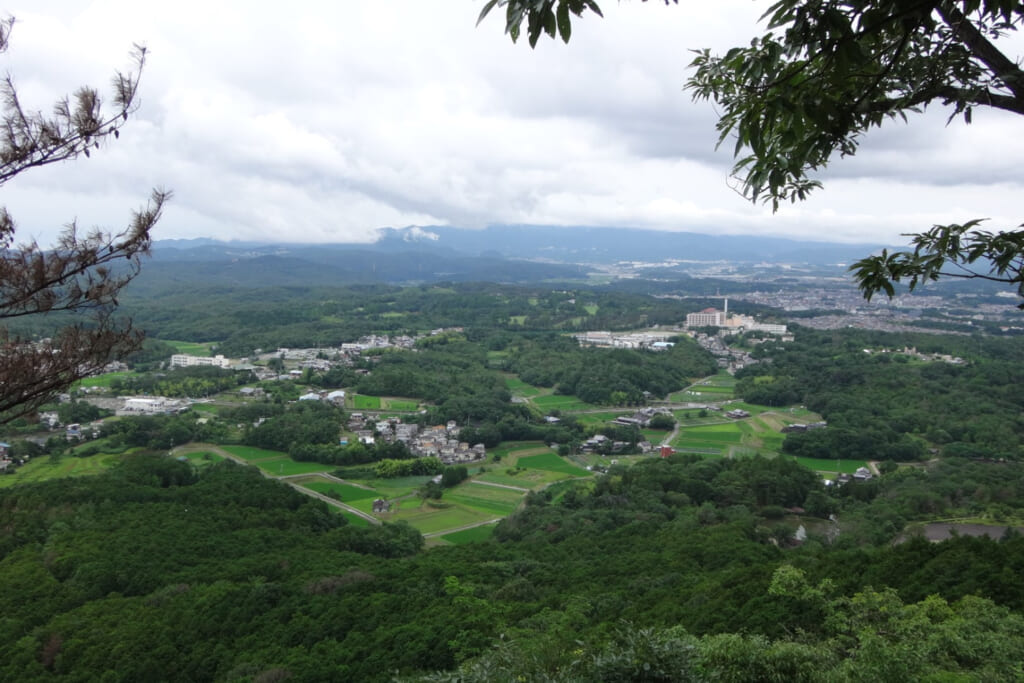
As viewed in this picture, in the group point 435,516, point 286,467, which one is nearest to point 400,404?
point 286,467

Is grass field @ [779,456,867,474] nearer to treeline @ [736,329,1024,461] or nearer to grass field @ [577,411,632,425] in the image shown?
treeline @ [736,329,1024,461]

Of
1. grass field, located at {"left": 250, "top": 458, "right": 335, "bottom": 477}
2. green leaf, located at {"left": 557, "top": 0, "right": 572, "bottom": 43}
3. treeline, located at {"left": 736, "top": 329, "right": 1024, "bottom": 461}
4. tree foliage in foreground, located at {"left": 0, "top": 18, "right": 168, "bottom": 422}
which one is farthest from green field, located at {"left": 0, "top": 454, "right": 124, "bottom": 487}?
treeline, located at {"left": 736, "top": 329, "right": 1024, "bottom": 461}

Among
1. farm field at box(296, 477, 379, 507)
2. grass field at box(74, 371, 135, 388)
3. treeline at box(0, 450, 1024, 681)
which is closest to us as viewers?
treeline at box(0, 450, 1024, 681)

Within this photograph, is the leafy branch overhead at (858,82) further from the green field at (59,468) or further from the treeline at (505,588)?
the green field at (59,468)

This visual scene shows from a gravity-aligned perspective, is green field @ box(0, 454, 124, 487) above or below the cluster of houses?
above

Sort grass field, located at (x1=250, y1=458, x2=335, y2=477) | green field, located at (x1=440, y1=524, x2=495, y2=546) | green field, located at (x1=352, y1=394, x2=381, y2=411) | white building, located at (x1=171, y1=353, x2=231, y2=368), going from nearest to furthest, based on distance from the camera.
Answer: green field, located at (x1=440, y1=524, x2=495, y2=546), grass field, located at (x1=250, y1=458, x2=335, y2=477), green field, located at (x1=352, y1=394, x2=381, y2=411), white building, located at (x1=171, y1=353, x2=231, y2=368)

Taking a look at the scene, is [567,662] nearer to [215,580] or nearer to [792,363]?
[215,580]
